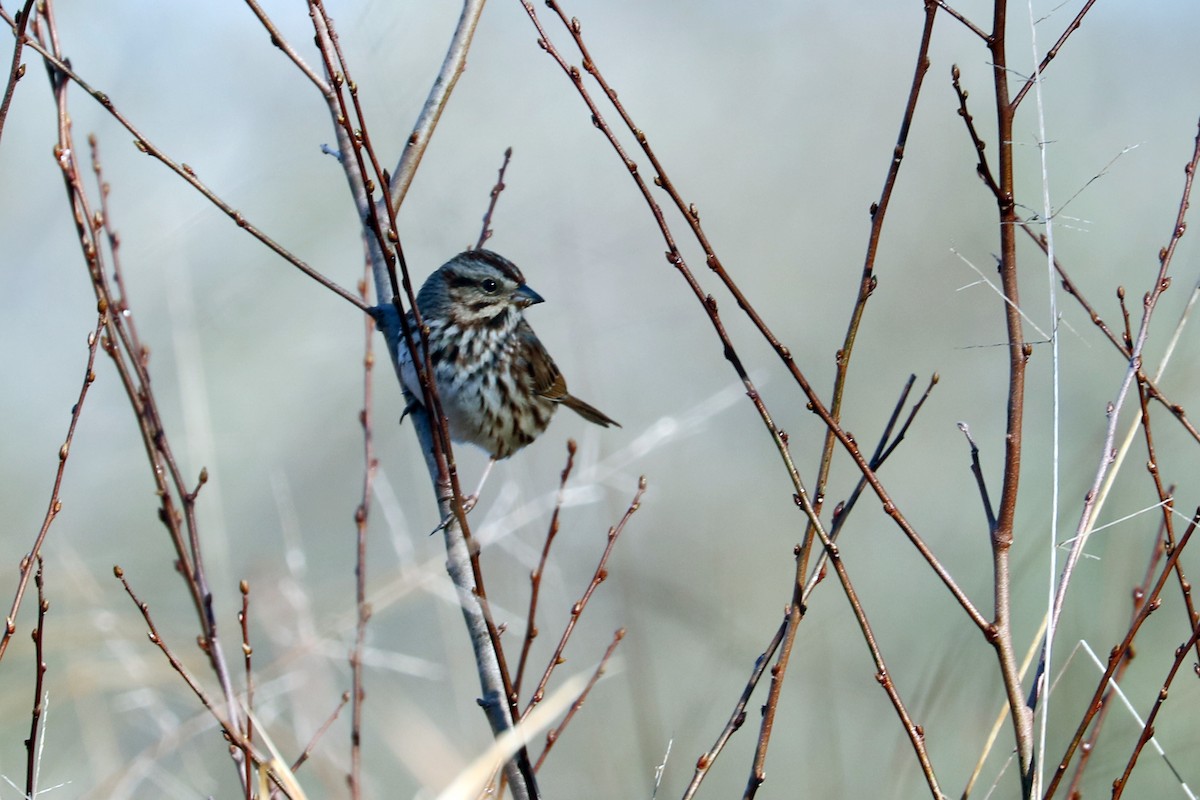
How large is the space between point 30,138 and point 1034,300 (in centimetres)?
699

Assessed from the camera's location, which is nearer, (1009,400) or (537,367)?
(1009,400)

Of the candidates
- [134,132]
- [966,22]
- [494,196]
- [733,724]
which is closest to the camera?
[966,22]

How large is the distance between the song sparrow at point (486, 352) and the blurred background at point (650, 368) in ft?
1.45

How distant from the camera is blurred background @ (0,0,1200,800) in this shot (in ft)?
18.3

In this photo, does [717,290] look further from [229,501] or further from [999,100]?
[999,100]

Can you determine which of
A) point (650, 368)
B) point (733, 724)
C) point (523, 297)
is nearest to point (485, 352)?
point (523, 297)

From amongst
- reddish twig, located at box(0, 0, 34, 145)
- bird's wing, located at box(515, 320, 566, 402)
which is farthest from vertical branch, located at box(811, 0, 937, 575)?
bird's wing, located at box(515, 320, 566, 402)

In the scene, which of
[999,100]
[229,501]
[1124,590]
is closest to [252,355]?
[229,501]

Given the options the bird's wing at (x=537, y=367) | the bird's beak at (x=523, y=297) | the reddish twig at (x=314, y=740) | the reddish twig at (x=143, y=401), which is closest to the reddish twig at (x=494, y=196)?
the bird's beak at (x=523, y=297)

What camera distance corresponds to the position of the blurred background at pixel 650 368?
559 centimetres

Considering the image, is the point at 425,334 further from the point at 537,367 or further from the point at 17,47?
the point at 537,367

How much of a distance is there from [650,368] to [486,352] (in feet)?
15.8

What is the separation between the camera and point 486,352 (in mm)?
3930

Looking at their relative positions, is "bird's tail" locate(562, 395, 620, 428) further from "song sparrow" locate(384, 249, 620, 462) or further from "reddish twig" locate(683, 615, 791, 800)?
"reddish twig" locate(683, 615, 791, 800)
